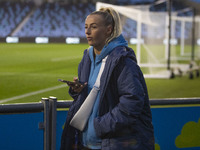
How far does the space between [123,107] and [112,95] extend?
0.29ft

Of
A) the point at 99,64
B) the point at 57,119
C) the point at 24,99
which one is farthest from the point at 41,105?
the point at 24,99

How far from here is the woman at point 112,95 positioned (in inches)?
63.6

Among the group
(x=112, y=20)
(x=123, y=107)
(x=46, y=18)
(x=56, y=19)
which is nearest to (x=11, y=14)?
(x=46, y=18)

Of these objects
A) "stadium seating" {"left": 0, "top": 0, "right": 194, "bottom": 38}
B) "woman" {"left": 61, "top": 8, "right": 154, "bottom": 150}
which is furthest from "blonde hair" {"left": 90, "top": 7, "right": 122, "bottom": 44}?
"stadium seating" {"left": 0, "top": 0, "right": 194, "bottom": 38}

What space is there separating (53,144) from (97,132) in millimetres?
874

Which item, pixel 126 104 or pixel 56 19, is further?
pixel 56 19

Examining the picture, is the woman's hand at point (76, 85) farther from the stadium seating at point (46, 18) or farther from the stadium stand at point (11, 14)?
the stadium stand at point (11, 14)

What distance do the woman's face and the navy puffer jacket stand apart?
0.28 ft

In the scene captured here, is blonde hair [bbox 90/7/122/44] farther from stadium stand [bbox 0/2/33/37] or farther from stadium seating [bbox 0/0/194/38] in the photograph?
stadium stand [bbox 0/2/33/37]

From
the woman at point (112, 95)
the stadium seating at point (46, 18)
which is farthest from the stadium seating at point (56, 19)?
the woman at point (112, 95)

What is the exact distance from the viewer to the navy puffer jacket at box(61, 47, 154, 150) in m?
1.61

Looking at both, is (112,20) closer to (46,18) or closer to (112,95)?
(112,95)

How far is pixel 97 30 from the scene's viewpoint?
5.59 ft

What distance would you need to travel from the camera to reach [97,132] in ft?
5.47
